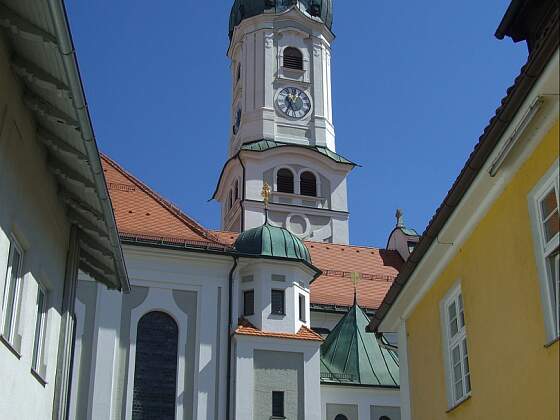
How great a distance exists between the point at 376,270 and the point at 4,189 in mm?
28351

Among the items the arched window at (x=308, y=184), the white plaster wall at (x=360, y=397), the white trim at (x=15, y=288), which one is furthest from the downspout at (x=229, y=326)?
the arched window at (x=308, y=184)

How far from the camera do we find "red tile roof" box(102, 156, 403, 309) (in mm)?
24400

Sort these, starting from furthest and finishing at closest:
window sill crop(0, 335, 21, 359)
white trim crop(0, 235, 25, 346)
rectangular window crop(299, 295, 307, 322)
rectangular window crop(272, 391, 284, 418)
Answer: rectangular window crop(299, 295, 307, 322) → rectangular window crop(272, 391, 284, 418) → white trim crop(0, 235, 25, 346) → window sill crop(0, 335, 21, 359)

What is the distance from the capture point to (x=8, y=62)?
7461 millimetres

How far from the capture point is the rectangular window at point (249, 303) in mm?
24422

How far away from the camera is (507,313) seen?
8867 millimetres

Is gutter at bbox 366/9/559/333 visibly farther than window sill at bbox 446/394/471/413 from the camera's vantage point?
No

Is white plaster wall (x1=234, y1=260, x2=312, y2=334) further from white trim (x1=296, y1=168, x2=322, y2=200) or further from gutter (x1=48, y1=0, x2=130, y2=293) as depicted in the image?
white trim (x1=296, y1=168, x2=322, y2=200)

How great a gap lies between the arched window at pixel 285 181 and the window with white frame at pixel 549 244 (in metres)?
33.4

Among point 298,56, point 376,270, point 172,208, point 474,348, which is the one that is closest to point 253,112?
point 298,56

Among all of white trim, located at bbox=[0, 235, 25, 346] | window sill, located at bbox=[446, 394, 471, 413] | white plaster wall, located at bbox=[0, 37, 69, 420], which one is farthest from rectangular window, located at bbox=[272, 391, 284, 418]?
white trim, located at bbox=[0, 235, 25, 346]

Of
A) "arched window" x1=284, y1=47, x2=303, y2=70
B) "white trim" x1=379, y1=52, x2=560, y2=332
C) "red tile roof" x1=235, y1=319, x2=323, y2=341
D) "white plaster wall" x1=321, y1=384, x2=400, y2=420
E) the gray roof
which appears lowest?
"white trim" x1=379, y1=52, x2=560, y2=332

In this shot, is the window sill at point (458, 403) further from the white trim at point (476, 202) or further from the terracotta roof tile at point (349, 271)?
the terracotta roof tile at point (349, 271)

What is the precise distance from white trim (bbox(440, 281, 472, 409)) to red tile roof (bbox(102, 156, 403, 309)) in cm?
1359
